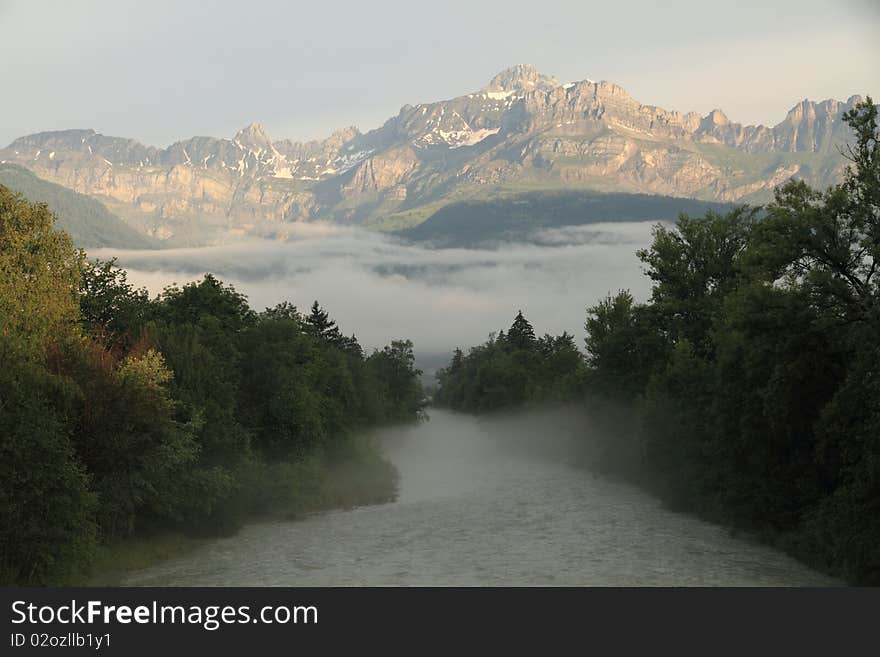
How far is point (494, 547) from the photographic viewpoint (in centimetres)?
5125

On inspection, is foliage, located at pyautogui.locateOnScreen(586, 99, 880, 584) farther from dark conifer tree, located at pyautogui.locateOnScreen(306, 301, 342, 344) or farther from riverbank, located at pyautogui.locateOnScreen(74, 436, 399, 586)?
dark conifer tree, located at pyautogui.locateOnScreen(306, 301, 342, 344)

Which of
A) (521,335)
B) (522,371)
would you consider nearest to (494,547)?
(522,371)

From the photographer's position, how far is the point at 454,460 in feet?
369

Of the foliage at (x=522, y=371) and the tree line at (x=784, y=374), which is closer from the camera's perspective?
the tree line at (x=784, y=374)

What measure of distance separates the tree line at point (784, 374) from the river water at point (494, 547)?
286 cm

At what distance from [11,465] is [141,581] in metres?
9.45

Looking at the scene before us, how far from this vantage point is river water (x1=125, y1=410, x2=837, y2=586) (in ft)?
141

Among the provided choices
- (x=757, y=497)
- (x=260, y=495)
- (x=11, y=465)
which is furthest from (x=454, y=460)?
(x=11, y=465)

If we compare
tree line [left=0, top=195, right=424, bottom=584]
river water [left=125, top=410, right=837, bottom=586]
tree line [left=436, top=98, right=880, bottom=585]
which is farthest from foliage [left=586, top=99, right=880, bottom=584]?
tree line [left=0, top=195, right=424, bottom=584]

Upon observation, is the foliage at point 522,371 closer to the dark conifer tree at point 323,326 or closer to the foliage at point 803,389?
the dark conifer tree at point 323,326

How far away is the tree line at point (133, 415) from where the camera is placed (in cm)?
3622

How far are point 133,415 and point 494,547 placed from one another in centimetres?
1969

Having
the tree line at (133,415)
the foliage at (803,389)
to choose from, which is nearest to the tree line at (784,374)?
the foliage at (803,389)

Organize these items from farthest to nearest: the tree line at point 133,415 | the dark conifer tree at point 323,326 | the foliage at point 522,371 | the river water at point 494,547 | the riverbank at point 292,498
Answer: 1. the foliage at point 522,371
2. the dark conifer tree at point 323,326
3. the riverbank at point 292,498
4. the river water at point 494,547
5. the tree line at point 133,415
